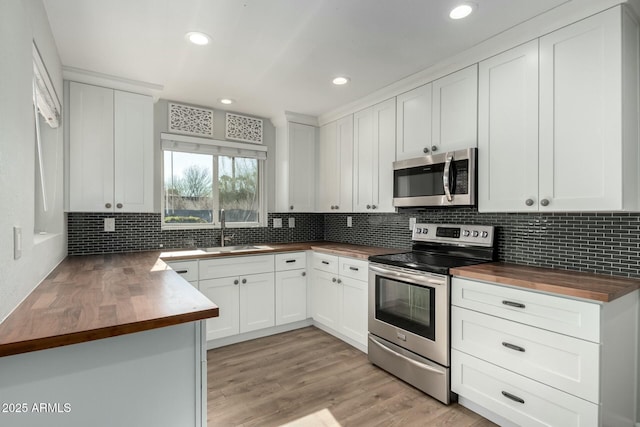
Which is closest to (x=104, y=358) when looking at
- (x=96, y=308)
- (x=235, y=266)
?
(x=96, y=308)

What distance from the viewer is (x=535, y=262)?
2.25m

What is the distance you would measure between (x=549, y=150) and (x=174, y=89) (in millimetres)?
3024

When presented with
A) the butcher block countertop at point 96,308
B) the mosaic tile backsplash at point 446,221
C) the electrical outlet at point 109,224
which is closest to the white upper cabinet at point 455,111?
the mosaic tile backsplash at point 446,221

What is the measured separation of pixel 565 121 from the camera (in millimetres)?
1868

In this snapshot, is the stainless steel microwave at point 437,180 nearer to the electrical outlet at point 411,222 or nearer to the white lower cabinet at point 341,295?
the electrical outlet at point 411,222

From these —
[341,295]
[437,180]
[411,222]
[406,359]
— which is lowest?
[406,359]

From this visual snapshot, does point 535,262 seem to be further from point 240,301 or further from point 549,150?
point 240,301

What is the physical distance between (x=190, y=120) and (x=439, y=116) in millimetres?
2500

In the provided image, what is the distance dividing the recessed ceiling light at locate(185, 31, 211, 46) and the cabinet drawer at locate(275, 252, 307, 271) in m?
2.03

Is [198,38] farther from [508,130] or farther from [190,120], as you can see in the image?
[508,130]

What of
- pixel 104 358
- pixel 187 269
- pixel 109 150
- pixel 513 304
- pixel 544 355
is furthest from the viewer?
pixel 187 269

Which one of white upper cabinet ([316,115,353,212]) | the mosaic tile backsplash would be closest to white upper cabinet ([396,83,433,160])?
the mosaic tile backsplash

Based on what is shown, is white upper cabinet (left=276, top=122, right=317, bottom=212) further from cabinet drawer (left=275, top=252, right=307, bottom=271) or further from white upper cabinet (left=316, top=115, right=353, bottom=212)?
cabinet drawer (left=275, top=252, right=307, bottom=271)

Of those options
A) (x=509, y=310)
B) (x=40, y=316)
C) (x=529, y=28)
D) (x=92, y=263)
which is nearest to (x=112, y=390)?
(x=40, y=316)
